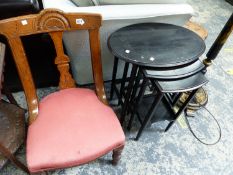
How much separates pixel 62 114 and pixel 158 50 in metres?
0.57

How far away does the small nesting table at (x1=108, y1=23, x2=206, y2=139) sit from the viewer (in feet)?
3.16

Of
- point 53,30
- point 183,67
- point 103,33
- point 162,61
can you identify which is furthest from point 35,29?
point 183,67

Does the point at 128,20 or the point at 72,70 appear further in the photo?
the point at 72,70

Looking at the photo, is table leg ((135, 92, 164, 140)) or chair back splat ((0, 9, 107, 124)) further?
table leg ((135, 92, 164, 140))

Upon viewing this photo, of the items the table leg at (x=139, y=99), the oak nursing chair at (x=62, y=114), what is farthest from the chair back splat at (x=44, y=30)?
the table leg at (x=139, y=99)

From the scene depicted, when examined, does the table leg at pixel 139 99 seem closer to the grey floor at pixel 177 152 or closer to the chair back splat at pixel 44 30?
the grey floor at pixel 177 152

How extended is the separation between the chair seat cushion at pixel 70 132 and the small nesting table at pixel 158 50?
0.29 m

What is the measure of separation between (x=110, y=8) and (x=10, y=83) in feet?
3.02

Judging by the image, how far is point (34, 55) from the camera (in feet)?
4.35

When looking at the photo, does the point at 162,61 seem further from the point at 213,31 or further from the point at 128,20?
the point at 213,31

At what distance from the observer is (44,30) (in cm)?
89

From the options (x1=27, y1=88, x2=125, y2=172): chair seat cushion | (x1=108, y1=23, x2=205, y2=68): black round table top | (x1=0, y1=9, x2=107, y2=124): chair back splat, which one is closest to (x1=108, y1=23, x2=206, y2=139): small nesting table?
(x1=108, y1=23, x2=205, y2=68): black round table top

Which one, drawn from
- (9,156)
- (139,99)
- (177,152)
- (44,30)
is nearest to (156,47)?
(139,99)

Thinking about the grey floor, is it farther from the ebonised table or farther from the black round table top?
the black round table top
